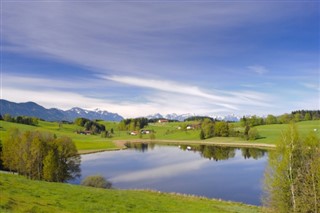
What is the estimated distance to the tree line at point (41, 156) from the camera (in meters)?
62.0

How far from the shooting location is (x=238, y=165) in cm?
10638

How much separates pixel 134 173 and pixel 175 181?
18251mm

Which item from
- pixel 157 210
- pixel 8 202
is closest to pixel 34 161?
pixel 157 210

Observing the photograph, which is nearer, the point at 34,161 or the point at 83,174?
the point at 34,161

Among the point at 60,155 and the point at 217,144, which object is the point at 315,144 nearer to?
the point at 60,155

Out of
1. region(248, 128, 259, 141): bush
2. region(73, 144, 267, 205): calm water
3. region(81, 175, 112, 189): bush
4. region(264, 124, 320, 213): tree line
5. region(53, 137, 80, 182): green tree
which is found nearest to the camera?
region(264, 124, 320, 213): tree line

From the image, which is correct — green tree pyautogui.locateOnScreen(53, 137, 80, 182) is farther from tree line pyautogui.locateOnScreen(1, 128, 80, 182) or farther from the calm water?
the calm water

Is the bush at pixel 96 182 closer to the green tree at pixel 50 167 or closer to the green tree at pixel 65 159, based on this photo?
the green tree at pixel 50 167

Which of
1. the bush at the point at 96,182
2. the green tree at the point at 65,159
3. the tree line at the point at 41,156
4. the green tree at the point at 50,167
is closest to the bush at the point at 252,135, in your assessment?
the green tree at the point at 65,159

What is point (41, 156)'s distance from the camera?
2488 inches

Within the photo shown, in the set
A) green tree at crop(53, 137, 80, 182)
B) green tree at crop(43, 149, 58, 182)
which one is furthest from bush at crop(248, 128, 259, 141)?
green tree at crop(43, 149, 58, 182)

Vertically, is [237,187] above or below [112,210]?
below

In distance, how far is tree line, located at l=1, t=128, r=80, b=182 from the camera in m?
62.0

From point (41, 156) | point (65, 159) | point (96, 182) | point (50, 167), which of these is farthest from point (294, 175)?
point (65, 159)
